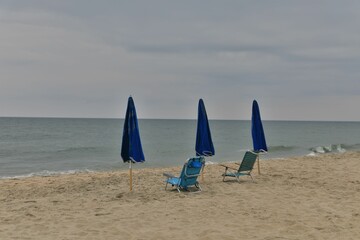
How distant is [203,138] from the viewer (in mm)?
9664

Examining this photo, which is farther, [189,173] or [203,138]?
[203,138]

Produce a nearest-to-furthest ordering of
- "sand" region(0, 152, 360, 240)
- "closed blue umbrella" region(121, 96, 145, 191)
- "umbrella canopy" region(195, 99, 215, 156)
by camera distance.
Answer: "sand" region(0, 152, 360, 240)
"closed blue umbrella" region(121, 96, 145, 191)
"umbrella canopy" region(195, 99, 215, 156)

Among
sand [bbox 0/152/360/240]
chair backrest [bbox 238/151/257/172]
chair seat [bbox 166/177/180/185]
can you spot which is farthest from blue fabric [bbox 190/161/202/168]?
chair backrest [bbox 238/151/257/172]

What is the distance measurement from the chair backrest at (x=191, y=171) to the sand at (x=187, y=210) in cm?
34

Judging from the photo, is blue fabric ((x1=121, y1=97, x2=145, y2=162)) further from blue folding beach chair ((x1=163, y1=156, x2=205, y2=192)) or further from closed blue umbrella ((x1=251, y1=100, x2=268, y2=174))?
closed blue umbrella ((x1=251, y1=100, x2=268, y2=174))

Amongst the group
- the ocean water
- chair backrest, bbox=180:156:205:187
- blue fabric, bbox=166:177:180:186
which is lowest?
the ocean water

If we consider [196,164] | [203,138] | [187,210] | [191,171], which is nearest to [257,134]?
[203,138]

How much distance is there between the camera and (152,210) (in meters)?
7.14

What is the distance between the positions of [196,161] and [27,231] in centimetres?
403

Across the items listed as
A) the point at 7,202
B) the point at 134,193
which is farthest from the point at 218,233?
the point at 7,202

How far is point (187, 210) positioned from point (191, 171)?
1.75 metres

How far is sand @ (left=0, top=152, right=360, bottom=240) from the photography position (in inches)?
229

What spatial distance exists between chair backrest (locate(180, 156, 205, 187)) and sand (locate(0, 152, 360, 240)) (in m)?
0.34

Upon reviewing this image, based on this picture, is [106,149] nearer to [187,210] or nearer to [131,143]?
[131,143]
